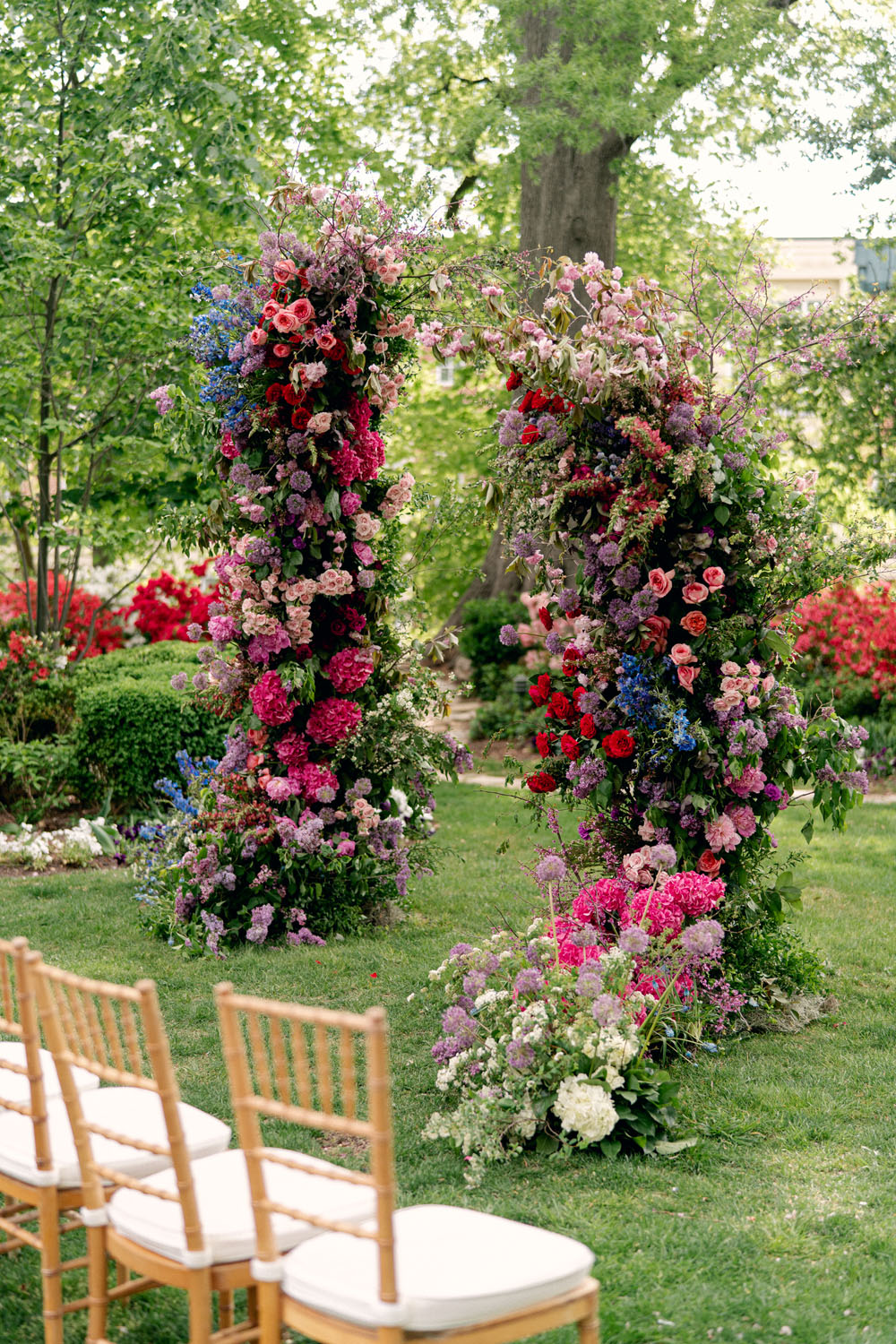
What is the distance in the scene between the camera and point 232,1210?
219 cm

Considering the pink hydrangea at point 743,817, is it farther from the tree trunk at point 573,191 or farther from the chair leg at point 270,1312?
the tree trunk at point 573,191

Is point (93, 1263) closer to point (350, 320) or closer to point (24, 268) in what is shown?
point (350, 320)

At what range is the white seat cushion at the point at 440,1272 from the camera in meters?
1.87

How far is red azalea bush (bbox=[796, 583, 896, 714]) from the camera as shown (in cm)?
1062

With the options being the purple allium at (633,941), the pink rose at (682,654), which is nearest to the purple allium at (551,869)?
the purple allium at (633,941)

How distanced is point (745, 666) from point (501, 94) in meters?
8.73

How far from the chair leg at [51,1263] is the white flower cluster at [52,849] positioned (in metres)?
5.14

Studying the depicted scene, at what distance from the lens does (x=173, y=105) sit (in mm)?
9109

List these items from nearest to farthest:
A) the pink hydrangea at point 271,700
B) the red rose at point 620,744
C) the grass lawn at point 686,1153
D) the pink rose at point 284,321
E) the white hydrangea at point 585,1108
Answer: the grass lawn at point 686,1153 < the white hydrangea at point 585,1108 < the red rose at point 620,744 < the pink rose at point 284,321 < the pink hydrangea at point 271,700

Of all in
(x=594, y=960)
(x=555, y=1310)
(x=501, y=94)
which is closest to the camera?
(x=555, y=1310)

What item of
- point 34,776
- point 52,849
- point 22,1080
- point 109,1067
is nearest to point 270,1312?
point 109,1067

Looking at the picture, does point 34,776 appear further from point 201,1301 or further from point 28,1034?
point 201,1301

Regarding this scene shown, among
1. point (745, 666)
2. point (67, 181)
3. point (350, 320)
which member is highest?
Answer: point (67, 181)

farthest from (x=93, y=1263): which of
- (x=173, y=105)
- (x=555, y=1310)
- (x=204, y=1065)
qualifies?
(x=173, y=105)
